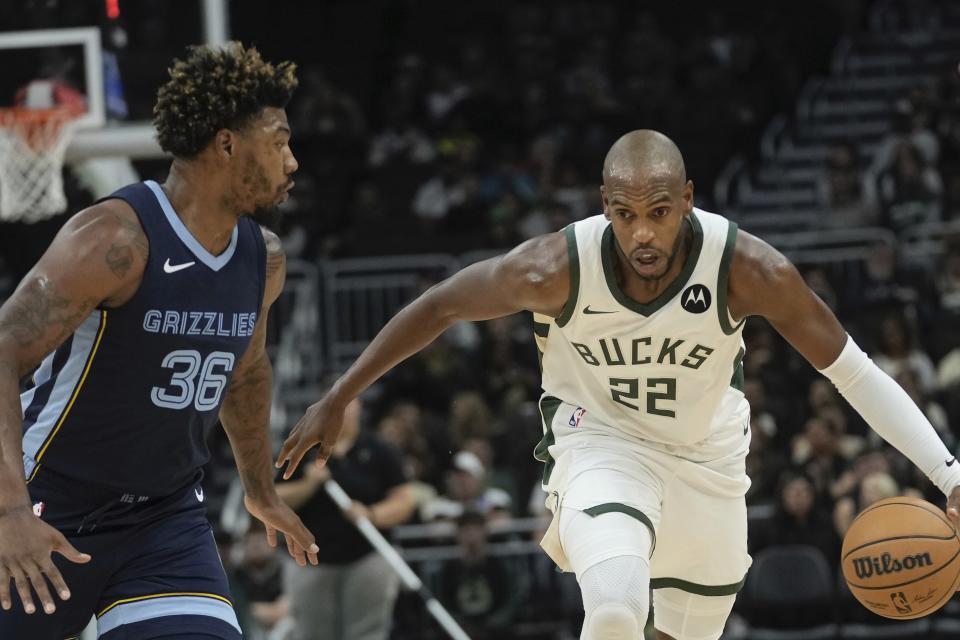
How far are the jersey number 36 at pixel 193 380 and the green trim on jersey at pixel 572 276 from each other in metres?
1.21

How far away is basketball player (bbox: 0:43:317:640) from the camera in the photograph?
171 inches

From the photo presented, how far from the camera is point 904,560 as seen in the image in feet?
17.4

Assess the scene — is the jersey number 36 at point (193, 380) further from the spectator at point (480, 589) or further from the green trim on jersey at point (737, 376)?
the spectator at point (480, 589)

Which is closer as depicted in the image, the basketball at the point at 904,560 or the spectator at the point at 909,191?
the basketball at the point at 904,560

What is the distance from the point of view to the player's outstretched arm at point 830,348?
509 centimetres

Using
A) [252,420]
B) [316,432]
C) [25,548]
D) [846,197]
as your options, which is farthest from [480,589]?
[25,548]

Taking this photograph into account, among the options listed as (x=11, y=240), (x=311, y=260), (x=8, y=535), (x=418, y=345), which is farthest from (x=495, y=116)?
(x=8, y=535)

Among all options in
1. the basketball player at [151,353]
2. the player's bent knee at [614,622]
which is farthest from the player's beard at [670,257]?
the basketball player at [151,353]

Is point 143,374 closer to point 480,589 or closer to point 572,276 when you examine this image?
point 572,276

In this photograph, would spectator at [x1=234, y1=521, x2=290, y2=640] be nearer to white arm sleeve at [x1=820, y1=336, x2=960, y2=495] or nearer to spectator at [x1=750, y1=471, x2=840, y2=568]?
spectator at [x1=750, y1=471, x2=840, y2=568]

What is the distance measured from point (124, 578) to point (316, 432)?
982mm

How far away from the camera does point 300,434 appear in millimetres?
5309

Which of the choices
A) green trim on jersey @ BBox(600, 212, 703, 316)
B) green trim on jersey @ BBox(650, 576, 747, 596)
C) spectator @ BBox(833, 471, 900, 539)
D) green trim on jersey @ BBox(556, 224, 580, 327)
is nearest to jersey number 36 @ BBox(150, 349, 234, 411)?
green trim on jersey @ BBox(556, 224, 580, 327)

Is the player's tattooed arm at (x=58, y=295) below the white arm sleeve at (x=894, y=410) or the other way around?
the other way around
